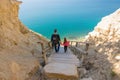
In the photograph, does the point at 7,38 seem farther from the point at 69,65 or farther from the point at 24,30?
the point at 24,30

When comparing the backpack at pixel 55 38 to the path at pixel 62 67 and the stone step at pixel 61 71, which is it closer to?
the path at pixel 62 67

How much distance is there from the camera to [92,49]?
971 inches

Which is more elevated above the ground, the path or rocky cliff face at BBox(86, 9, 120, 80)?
rocky cliff face at BBox(86, 9, 120, 80)

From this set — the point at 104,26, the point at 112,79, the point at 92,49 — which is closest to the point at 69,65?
the point at 112,79

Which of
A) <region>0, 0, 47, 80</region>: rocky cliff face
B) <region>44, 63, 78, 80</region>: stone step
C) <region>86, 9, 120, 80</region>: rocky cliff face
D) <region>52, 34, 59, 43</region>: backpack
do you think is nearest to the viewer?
<region>0, 0, 47, 80</region>: rocky cliff face

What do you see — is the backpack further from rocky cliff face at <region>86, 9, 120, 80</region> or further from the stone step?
the stone step

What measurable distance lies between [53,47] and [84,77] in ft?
18.3

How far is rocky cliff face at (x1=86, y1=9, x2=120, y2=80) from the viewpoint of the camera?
20.0m

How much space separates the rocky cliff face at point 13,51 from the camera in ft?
47.8

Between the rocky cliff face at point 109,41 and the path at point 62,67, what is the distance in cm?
265

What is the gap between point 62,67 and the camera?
16.7m

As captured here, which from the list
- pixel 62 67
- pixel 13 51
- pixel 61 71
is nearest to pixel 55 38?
pixel 13 51

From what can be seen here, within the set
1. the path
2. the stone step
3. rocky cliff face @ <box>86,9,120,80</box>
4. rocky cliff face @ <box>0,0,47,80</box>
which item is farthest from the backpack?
the stone step

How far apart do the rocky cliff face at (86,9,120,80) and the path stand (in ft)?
8.69
